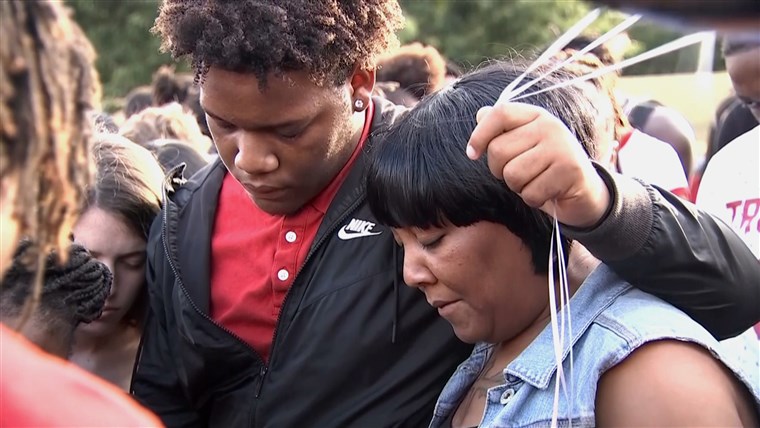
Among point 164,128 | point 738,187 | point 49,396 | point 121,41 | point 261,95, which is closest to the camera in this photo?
point 49,396

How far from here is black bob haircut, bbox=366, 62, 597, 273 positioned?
1.99 meters

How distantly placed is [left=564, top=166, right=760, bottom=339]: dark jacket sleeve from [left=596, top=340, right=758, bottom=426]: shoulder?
0.11 m

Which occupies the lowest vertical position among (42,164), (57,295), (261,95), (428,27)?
(428,27)

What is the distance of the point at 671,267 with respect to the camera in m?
1.77

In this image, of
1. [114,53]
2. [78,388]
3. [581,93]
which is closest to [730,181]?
[581,93]

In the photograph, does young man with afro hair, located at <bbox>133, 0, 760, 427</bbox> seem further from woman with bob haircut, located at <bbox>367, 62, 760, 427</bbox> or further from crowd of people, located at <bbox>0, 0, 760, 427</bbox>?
woman with bob haircut, located at <bbox>367, 62, 760, 427</bbox>

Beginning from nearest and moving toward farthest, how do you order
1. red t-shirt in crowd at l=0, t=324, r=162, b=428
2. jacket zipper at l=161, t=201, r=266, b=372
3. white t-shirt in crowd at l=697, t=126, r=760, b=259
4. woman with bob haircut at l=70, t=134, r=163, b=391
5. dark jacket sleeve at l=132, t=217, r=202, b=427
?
1. red t-shirt in crowd at l=0, t=324, r=162, b=428
2. jacket zipper at l=161, t=201, r=266, b=372
3. dark jacket sleeve at l=132, t=217, r=202, b=427
4. woman with bob haircut at l=70, t=134, r=163, b=391
5. white t-shirt in crowd at l=697, t=126, r=760, b=259

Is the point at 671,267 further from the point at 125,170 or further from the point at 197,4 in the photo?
the point at 125,170

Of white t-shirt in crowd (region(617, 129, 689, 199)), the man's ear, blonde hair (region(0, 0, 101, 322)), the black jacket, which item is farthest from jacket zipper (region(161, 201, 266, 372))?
white t-shirt in crowd (region(617, 129, 689, 199))

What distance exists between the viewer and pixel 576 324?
189cm

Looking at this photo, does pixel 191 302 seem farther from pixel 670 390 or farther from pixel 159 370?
pixel 670 390

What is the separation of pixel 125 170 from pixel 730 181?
5.82 ft

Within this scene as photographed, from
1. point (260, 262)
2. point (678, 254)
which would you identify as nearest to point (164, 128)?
point (260, 262)

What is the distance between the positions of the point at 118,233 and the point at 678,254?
160 cm
